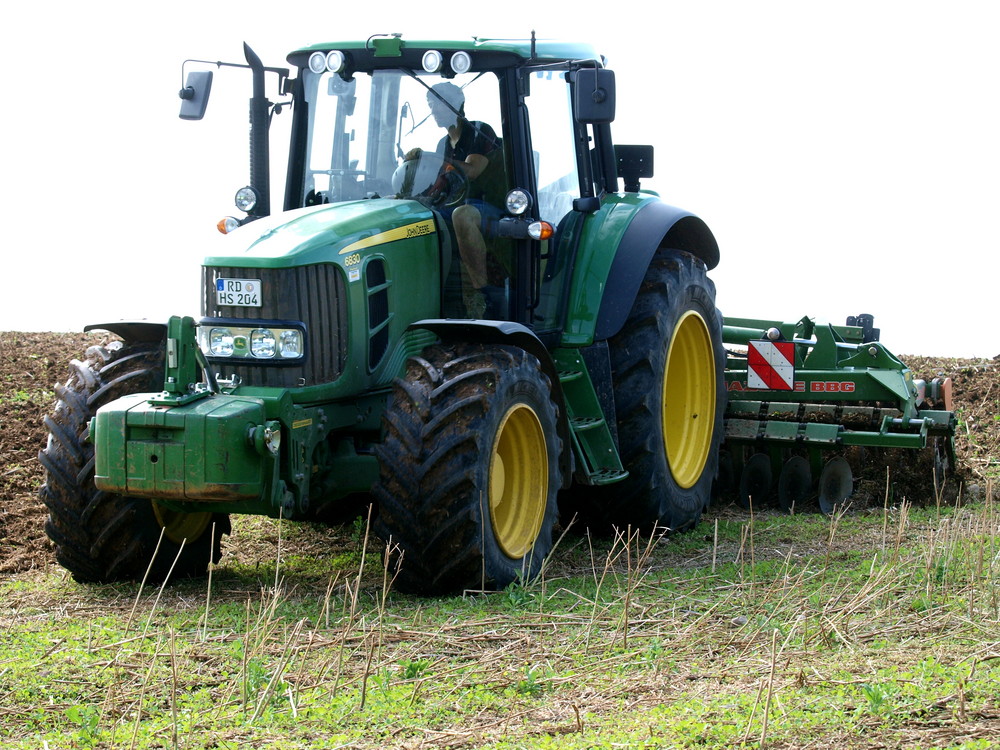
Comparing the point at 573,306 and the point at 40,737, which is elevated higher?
the point at 573,306

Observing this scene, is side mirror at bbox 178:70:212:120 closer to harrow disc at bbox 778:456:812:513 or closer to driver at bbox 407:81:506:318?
driver at bbox 407:81:506:318

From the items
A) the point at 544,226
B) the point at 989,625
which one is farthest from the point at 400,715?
the point at 544,226

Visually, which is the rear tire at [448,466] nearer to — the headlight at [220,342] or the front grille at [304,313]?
the front grille at [304,313]

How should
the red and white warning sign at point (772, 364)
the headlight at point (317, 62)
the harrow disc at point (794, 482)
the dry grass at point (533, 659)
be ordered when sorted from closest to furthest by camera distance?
the dry grass at point (533, 659)
the headlight at point (317, 62)
the harrow disc at point (794, 482)
the red and white warning sign at point (772, 364)

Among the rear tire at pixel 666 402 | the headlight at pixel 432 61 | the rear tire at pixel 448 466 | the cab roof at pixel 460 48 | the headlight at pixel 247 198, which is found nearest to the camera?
the rear tire at pixel 448 466

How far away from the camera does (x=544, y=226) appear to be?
24.7ft

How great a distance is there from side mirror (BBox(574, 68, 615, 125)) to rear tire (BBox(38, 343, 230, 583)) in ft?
8.40

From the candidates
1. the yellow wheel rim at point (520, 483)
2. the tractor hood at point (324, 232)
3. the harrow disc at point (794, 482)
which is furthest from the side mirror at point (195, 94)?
the harrow disc at point (794, 482)

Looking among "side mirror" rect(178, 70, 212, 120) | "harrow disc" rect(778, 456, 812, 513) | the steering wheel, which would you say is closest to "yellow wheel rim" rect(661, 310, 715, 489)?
"harrow disc" rect(778, 456, 812, 513)

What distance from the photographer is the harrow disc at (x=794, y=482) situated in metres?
9.60

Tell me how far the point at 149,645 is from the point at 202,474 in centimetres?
82

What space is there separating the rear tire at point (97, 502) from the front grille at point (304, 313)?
0.59m

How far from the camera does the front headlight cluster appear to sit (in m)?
6.79

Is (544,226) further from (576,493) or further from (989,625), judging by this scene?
(989,625)
